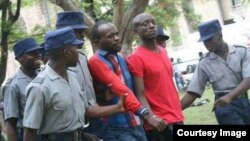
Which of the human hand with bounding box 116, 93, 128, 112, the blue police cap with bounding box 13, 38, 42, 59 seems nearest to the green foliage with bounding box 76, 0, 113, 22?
the blue police cap with bounding box 13, 38, 42, 59

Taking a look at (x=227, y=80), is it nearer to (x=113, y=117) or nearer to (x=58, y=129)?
(x=113, y=117)

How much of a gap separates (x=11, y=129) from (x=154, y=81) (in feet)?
Result: 4.54

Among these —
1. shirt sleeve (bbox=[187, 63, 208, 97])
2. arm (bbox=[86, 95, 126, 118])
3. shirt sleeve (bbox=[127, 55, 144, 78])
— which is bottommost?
shirt sleeve (bbox=[187, 63, 208, 97])

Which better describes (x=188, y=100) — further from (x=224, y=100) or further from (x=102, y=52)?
(x=102, y=52)

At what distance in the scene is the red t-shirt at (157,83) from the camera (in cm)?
446

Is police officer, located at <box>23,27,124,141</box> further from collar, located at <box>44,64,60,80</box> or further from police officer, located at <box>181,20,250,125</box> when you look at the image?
police officer, located at <box>181,20,250,125</box>

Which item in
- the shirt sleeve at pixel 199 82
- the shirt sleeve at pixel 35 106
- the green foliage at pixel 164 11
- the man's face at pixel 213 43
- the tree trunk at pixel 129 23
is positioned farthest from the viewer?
the green foliage at pixel 164 11

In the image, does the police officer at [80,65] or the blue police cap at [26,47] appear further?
the blue police cap at [26,47]

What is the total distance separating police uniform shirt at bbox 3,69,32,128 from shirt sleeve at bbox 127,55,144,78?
1.02m

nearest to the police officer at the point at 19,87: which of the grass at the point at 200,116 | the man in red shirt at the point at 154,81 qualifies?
the man in red shirt at the point at 154,81

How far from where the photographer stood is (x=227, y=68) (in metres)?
4.93

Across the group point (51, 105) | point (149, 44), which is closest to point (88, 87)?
Result: point (51, 105)

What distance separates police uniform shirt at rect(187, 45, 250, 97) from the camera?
4.90 metres

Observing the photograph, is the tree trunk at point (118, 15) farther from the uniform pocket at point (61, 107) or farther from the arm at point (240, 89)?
the uniform pocket at point (61, 107)
